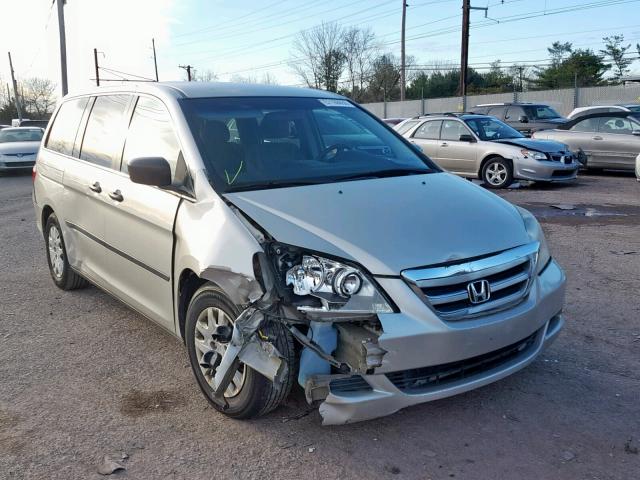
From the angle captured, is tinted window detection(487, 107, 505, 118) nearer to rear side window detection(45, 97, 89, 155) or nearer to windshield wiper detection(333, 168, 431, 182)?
rear side window detection(45, 97, 89, 155)

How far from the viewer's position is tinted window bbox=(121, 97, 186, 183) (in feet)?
13.1

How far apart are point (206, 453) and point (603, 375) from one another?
2465 mm

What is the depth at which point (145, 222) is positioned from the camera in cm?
402

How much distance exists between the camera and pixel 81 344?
4.65m

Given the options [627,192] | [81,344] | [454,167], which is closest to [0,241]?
[81,344]

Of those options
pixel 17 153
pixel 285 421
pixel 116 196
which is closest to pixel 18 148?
pixel 17 153

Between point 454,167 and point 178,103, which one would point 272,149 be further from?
point 454,167

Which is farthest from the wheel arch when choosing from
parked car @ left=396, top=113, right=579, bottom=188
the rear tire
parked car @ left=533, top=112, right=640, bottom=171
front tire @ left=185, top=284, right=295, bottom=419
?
front tire @ left=185, top=284, right=295, bottom=419

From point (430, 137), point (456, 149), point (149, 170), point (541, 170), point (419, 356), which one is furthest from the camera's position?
point (430, 137)

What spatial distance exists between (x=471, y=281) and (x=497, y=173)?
10006mm

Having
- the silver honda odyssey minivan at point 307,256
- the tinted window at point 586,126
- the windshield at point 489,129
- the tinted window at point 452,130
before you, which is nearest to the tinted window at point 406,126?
the tinted window at point 452,130

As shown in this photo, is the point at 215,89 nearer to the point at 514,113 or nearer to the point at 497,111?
the point at 514,113

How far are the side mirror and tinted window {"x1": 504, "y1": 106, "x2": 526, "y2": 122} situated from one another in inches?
645

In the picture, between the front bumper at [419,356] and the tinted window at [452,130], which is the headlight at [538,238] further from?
the tinted window at [452,130]
